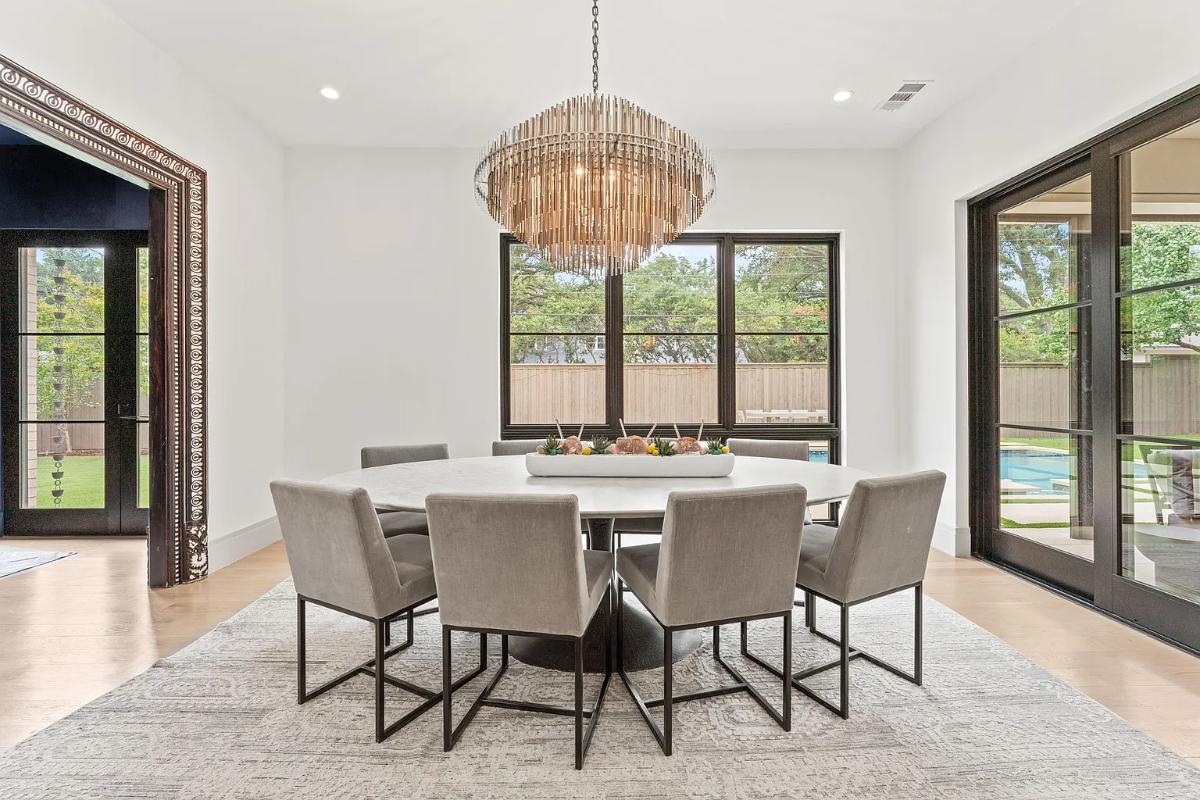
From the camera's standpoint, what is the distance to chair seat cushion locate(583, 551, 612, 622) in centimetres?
186

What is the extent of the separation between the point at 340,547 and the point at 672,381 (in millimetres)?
3121

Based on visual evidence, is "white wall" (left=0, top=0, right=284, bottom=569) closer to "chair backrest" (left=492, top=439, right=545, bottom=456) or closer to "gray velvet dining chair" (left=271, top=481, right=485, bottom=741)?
"chair backrest" (left=492, top=439, right=545, bottom=456)

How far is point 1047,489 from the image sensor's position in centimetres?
331

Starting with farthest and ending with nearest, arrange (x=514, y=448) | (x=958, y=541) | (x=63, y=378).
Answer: (x=63, y=378) → (x=958, y=541) → (x=514, y=448)

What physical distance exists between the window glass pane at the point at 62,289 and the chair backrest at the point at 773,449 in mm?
4403

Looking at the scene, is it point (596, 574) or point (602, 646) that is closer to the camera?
point (596, 574)

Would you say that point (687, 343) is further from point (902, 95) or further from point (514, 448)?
point (902, 95)

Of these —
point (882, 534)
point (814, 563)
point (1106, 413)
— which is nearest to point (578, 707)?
point (814, 563)

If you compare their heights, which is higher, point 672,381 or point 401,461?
point 672,381

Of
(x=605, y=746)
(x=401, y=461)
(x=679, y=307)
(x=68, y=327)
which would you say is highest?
(x=679, y=307)

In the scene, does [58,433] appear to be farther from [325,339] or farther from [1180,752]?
[1180,752]

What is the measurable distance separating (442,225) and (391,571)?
10.3ft

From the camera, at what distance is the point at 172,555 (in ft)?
10.8

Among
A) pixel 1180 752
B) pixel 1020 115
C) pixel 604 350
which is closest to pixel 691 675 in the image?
pixel 1180 752
